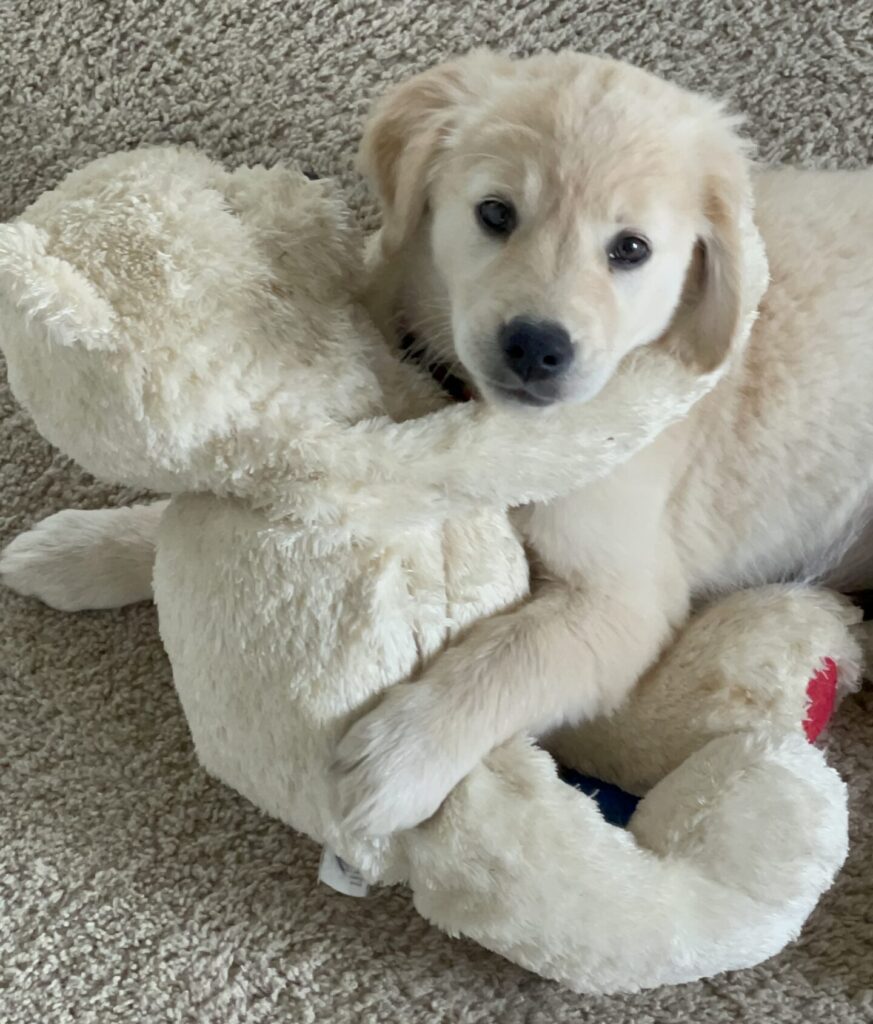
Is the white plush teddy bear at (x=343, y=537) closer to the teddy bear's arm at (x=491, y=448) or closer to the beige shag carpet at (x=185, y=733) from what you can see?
the teddy bear's arm at (x=491, y=448)

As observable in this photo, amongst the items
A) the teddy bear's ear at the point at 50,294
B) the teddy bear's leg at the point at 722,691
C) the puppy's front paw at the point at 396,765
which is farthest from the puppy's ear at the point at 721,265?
the teddy bear's ear at the point at 50,294

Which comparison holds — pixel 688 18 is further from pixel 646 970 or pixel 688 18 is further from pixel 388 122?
pixel 646 970

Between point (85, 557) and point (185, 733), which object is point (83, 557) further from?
point (185, 733)

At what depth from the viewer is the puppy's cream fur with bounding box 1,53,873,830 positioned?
4.12ft

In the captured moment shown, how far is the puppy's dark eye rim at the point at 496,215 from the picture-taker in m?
1.29

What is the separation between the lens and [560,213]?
4.12 ft

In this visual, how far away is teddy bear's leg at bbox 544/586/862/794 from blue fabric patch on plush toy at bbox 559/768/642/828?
0.04ft

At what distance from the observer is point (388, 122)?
1395mm

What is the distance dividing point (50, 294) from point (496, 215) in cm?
55

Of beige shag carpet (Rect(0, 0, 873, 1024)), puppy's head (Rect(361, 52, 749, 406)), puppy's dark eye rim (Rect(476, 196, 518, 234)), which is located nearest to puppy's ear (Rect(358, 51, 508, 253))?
puppy's head (Rect(361, 52, 749, 406))

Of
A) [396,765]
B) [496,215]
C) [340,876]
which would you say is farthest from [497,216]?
[340,876]

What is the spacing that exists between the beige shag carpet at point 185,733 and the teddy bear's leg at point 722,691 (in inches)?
10.4

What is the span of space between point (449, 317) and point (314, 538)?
1.28 ft

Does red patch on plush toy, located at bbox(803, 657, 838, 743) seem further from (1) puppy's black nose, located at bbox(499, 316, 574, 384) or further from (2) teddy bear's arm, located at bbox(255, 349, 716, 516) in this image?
(1) puppy's black nose, located at bbox(499, 316, 574, 384)
